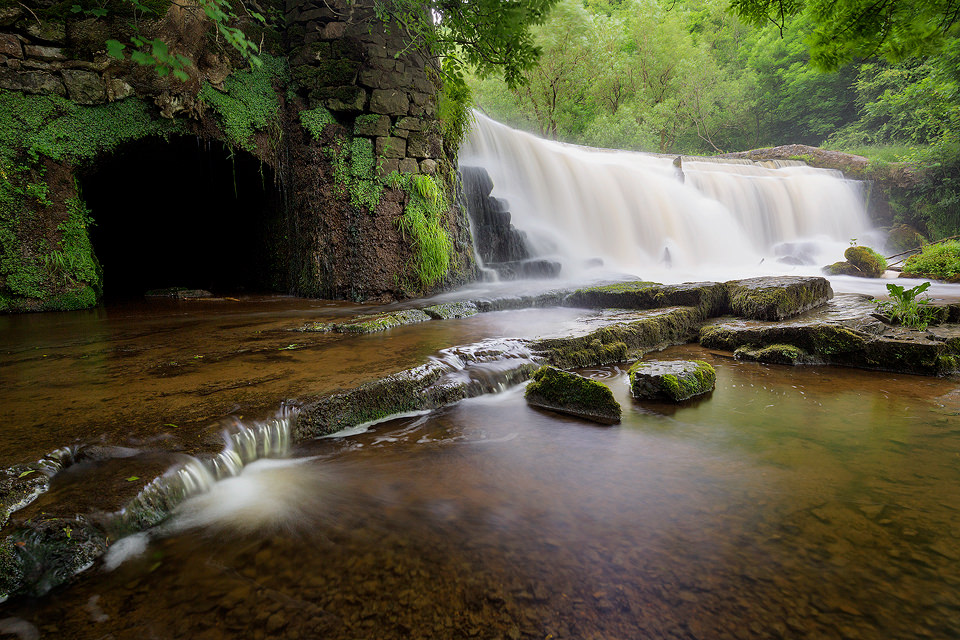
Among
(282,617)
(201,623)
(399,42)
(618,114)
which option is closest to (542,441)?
(282,617)

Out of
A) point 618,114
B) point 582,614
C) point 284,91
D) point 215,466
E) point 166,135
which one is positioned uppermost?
point 618,114

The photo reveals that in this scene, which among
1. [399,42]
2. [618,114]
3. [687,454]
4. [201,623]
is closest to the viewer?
[201,623]

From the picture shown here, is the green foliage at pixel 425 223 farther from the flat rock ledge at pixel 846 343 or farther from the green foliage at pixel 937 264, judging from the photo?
the green foliage at pixel 937 264

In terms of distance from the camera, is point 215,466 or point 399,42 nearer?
point 215,466

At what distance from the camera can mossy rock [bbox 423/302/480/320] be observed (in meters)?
5.92

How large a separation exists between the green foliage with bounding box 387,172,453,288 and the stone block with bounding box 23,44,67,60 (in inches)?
184

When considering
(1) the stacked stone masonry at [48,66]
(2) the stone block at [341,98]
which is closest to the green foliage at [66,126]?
(1) the stacked stone masonry at [48,66]

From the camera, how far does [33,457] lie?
6.01 ft

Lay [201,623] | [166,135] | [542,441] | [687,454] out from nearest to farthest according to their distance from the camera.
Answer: [201,623] < [687,454] < [542,441] < [166,135]

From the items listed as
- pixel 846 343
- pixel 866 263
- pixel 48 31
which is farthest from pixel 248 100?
Result: pixel 866 263

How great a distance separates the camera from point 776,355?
4.45 meters

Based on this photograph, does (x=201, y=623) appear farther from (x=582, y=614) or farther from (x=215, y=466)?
(x=582, y=614)

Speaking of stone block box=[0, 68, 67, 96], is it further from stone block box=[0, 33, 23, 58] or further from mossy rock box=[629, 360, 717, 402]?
mossy rock box=[629, 360, 717, 402]

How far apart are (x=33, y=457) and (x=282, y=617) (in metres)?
1.39
